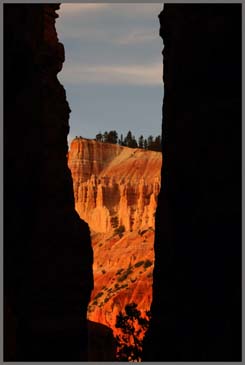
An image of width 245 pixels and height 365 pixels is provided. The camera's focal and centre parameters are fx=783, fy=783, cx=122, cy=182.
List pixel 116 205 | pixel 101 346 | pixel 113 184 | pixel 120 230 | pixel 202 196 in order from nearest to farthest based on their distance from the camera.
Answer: pixel 202 196 < pixel 101 346 < pixel 120 230 < pixel 116 205 < pixel 113 184

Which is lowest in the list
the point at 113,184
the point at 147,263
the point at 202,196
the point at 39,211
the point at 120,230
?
the point at 147,263

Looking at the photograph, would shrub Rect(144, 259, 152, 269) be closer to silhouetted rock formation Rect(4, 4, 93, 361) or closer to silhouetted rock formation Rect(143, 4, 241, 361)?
silhouetted rock formation Rect(4, 4, 93, 361)

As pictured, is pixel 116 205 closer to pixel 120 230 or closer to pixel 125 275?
pixel 120 230

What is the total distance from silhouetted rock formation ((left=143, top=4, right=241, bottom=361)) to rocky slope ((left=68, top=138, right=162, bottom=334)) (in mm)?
76334

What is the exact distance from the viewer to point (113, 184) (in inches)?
6752

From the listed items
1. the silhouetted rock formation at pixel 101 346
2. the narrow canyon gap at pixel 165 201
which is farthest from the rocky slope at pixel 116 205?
the narrow canyon gap at pixel 165 201

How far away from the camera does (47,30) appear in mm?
37938

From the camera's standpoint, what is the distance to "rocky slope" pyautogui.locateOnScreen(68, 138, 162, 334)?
385ft

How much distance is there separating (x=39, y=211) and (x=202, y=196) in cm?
1199

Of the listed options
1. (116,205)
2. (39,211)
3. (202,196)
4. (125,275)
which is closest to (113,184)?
(116,205)

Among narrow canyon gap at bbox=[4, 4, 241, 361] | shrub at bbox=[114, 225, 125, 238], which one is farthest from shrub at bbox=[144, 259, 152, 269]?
narrow canyon gap at bbox=[4, 4, 241, 361]

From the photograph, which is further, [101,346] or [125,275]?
[125,275]

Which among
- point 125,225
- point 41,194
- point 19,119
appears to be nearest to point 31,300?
point 41,194

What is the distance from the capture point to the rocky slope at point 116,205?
11750cm
